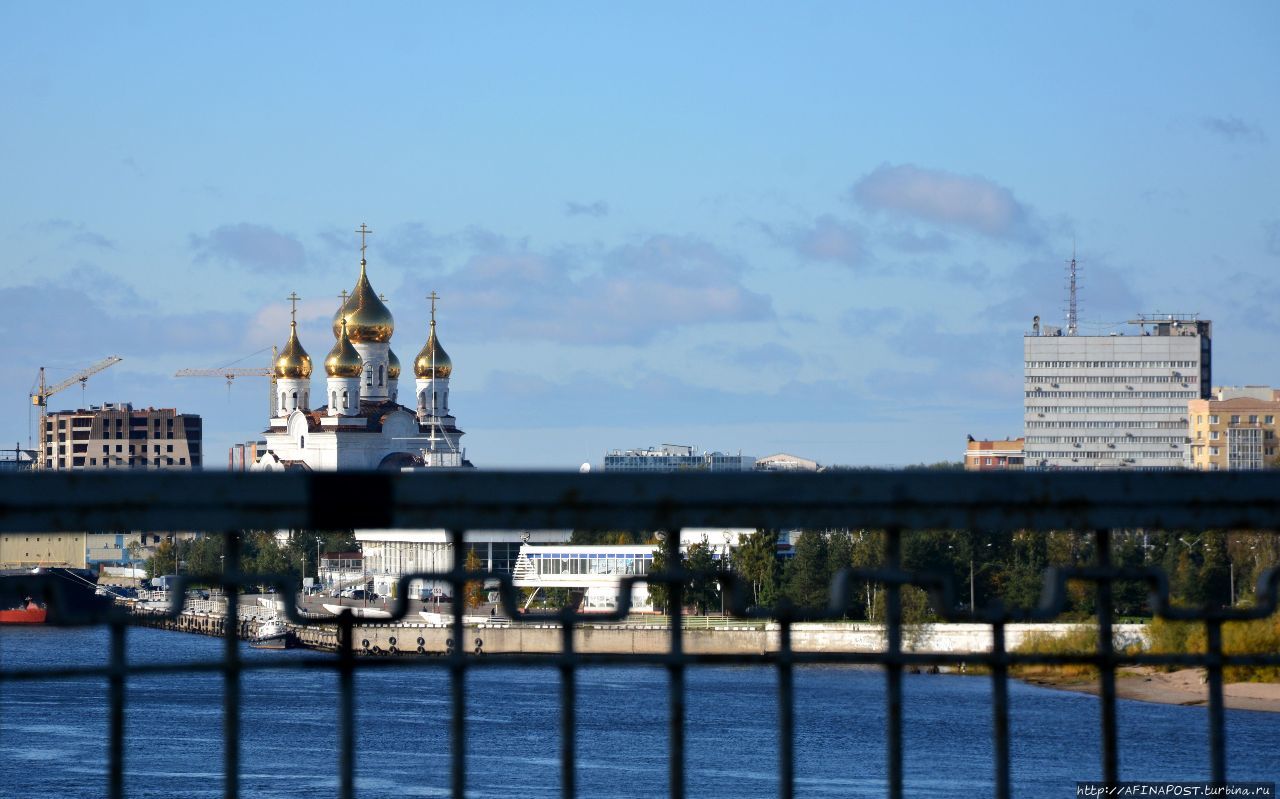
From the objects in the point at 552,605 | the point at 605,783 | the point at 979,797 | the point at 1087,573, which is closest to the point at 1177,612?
the point at 1087,573

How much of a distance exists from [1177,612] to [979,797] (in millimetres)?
14522

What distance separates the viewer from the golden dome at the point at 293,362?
5819 centimetres

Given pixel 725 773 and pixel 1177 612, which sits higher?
pixel 1177 612

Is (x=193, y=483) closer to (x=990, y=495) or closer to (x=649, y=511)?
(x=649, y=511)

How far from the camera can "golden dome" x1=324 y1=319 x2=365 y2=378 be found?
54.5 meters

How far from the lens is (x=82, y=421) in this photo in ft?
322

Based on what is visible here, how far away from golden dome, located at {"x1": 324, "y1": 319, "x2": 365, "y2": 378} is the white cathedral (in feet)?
0.09

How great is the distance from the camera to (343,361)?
54.5 m

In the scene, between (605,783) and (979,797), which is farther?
(605,783)

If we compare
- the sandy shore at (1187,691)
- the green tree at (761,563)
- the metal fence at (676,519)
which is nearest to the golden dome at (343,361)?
the green tree at (761,563)

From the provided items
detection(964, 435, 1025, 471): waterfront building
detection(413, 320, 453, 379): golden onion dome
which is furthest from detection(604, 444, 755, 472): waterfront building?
detection(413, 320, 453, 379): golden onion dome

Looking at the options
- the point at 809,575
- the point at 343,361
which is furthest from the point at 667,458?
the point at 809,575

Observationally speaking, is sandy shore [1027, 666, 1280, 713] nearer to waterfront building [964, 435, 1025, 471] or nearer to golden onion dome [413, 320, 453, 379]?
golden onion dome [413, 320, 453, 379]

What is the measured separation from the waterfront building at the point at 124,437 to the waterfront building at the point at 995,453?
3754 centimetres
